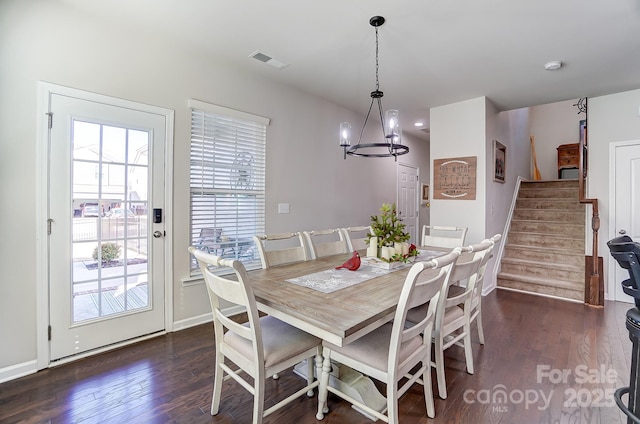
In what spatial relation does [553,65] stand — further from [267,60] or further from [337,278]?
[337,278]

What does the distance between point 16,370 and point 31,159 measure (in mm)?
1481

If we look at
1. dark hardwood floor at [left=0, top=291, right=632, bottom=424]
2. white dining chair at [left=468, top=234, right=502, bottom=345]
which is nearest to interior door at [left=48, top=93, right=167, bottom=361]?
dark hardwood floor at [left=0, top=291, right=632, bottom=424]

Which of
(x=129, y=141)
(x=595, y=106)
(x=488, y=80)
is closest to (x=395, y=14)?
(x=488, y=80)

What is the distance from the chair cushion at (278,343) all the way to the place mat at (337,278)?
27 cm

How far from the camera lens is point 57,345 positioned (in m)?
2.20

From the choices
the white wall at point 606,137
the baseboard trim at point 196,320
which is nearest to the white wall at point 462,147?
the white wall at point 606,137

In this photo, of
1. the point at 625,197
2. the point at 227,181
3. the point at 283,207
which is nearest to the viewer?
the point at 227,181

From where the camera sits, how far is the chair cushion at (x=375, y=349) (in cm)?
144

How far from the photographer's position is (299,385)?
1.98 m

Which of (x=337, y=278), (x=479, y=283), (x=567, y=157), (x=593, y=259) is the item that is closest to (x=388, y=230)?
(x=337, y=278)

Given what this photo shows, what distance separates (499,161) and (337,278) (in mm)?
3832

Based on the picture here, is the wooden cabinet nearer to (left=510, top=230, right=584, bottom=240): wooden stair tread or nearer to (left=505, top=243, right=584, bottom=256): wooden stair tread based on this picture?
(left=510, top=230, right=584, bottom=240): wooden stair tread

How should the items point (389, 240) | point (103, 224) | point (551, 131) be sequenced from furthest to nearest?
point (551, 131), point (103, 224), point (389, 240)

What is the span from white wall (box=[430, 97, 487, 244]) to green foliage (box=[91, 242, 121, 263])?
13.0 feet
